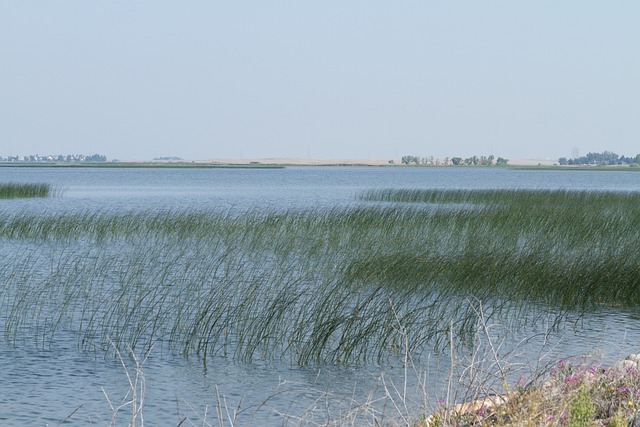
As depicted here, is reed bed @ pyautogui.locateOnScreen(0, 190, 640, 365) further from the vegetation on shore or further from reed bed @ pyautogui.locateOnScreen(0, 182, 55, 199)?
reed bed @ pyautogui.locateOnScreen(0, 182, 55, 199)

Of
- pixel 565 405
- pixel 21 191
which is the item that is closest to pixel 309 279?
pixel 565 405

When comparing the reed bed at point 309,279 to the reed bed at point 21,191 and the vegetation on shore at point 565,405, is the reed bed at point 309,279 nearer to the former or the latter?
the vegetation on shore at point 565,405

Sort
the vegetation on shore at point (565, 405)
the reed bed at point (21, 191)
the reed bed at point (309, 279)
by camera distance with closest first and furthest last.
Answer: the vegetation on shore at point (565, 405), the reed bed at point (309, 279), the reed bed at point (21, 191)

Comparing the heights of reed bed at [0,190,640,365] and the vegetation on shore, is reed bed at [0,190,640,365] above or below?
below

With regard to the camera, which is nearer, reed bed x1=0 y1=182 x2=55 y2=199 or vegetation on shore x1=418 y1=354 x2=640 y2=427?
vegetation on shore x1=418 y1=354 x2=640 y2=427

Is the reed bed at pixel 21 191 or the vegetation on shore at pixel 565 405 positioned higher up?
the vegetation on shore at pixel 565 405

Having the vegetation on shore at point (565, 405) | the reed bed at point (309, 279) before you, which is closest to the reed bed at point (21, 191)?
the reed bed at point (309, 279)

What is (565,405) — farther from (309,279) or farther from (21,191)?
(21,191)

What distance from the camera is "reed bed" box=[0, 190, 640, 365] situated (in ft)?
36.1

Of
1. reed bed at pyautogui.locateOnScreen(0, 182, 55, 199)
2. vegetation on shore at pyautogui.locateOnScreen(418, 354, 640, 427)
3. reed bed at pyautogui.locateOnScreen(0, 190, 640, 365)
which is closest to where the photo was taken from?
vegetation on shore at pyautogui.locateOnScreen(418, 354, 640, 427)

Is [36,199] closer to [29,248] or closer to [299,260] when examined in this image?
[29,248]

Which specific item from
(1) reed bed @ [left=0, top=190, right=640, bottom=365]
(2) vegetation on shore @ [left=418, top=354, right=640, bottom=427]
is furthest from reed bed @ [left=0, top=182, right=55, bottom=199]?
(2) vegetation on shore @ [left=418, top=354, right=640, bottom=427]

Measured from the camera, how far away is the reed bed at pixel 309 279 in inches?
433

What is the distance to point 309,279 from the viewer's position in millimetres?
15602
